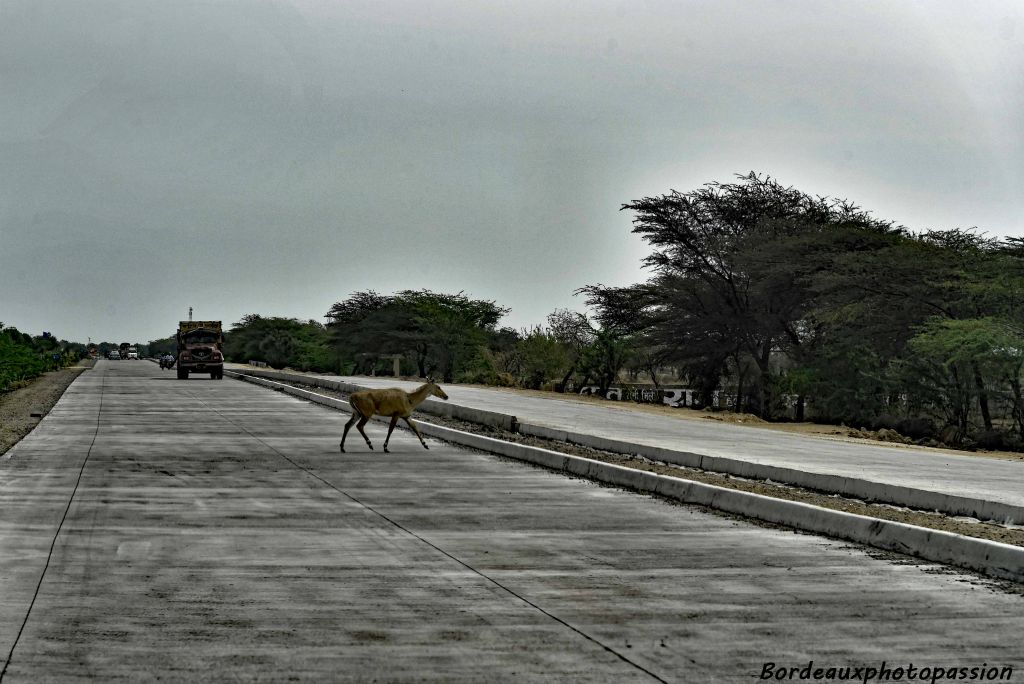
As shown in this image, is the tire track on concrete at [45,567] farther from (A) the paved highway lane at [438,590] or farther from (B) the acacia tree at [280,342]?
(B) the acacia tree at [280,342]

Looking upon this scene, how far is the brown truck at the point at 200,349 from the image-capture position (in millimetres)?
64625

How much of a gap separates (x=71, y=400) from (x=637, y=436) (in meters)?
24.6

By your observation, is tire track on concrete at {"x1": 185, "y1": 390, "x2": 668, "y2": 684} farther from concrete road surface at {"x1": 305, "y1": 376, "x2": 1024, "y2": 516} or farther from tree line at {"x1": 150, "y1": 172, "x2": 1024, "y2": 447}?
tree line at {"x1": 150, "y1": 172, "x2": 1024, "y2": 447}

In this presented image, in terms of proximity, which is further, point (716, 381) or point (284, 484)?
point (716, 381)

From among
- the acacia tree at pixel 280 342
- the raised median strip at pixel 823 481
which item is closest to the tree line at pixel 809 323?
the raised median strip at pixel 823 481

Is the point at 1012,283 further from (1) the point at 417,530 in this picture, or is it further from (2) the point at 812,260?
(1) the point at 417,530

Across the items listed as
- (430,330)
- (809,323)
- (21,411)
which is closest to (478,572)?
(21,411)

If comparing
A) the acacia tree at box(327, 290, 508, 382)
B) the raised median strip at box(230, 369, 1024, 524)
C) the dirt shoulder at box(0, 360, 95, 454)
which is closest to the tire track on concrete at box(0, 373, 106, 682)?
the dirt shoulder at box(0, 360, 95, 454)

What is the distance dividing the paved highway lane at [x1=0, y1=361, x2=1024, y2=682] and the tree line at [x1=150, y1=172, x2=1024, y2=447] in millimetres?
28738

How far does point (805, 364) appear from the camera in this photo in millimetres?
54219

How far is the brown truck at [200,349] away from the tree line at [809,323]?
16953mm

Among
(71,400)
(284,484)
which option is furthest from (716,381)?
(284,484)

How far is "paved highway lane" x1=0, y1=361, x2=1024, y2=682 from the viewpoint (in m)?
7.05

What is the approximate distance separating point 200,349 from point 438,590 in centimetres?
5794
